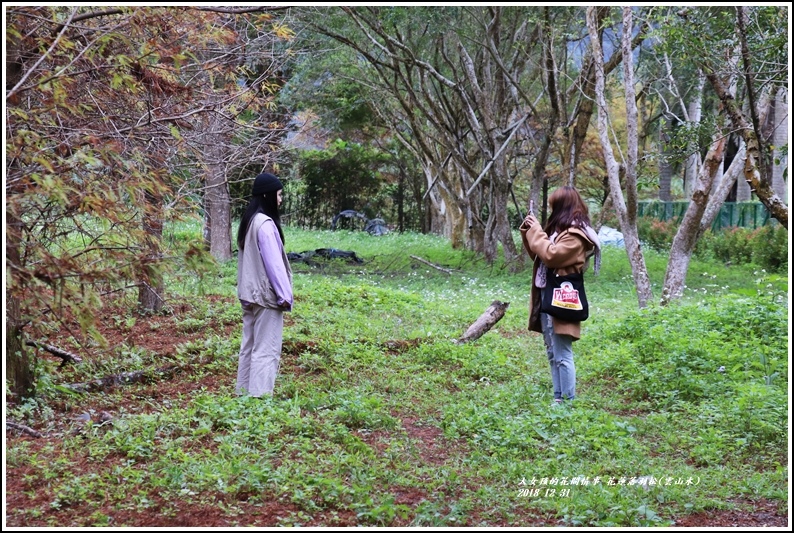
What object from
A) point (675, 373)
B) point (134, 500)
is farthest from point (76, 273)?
point (675, 373)

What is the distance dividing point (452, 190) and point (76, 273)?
18.5m

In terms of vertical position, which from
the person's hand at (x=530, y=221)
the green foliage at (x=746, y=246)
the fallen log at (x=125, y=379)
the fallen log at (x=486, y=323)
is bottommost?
the fallen log at (x=125, y=379)

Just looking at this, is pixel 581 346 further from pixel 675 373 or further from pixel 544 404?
pixel 544 404

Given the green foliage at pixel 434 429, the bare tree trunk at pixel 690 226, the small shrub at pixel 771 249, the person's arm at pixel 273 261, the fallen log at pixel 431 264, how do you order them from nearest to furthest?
1. the green foliage at pixel 434 429
2. the person's arm at pixel 273 261
3. the bare tree trunk at pixel 690 226
4. the small shrub at pixel 771 249
5. the fallen log at pixel 431 264

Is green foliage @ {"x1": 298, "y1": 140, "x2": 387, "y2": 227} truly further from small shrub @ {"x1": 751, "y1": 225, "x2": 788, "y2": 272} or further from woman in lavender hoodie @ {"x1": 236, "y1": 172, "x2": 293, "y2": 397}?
woman in lavender hoodie @ {"x1": 236, "y1": 172, "x2": 293, "y2": 397}

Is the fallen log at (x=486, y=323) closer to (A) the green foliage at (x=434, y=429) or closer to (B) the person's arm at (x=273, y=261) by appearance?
(A) the green foliage at (x=434, y=429)

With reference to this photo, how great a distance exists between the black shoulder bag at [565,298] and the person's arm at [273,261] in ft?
6.95

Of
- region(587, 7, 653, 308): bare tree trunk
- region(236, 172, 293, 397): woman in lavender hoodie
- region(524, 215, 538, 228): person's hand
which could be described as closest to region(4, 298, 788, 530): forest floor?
region(236, 172, 293, 397): woman in lavender hoodie

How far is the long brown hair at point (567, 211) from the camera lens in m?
6.67

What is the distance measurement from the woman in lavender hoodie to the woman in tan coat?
2.06 metres

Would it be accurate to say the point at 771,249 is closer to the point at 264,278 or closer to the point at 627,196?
the point at 627,196

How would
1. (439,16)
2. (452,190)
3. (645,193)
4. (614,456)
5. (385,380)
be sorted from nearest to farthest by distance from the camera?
1. (614,456)
2. (385,380)
3. (439,16)
4. (452,190)
5. (645,193)

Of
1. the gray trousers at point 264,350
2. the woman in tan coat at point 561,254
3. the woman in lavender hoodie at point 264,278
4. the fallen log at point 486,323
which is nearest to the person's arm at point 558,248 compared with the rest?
the woman in tan coat at point 561,254

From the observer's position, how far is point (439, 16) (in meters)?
16.4
